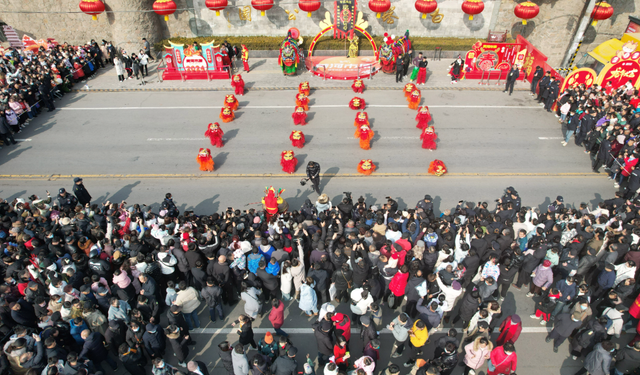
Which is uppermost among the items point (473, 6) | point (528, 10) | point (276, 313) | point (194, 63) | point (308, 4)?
point (308, 4)

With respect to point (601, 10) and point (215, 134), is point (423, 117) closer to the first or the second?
point (215, 134)

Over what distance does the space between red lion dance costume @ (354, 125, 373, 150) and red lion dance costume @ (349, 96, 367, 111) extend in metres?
2.82

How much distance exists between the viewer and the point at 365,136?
15.8 metres

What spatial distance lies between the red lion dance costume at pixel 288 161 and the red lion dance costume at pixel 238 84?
7278 millimetres

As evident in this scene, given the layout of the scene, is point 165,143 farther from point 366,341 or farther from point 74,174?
point 366,341

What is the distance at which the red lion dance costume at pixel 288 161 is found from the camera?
14.6 metres

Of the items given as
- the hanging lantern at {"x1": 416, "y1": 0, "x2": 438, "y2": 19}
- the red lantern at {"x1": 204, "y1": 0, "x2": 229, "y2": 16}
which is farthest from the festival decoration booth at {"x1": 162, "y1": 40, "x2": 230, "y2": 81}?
the hanging lantern at {"x1": 416, "y1": 0, "x2": 438, "y2": 19}

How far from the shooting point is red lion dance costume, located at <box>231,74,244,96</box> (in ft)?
66.5

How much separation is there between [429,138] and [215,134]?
347 inches

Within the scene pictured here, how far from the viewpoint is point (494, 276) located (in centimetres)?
893

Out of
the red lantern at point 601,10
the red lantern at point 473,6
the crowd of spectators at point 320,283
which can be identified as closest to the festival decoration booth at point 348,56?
the red lantern at point 473,6

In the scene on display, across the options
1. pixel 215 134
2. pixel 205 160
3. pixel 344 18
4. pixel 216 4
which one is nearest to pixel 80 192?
pixel 205 160

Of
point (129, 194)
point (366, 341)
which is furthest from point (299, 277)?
point (129, 194)

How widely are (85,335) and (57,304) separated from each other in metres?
1.32
